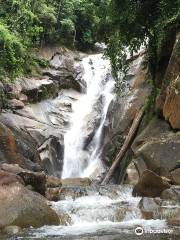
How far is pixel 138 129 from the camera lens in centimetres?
2055

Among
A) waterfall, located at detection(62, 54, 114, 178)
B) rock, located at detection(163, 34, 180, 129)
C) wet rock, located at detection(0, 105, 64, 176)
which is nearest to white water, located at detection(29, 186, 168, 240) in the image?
rock, located at detection(163, 34, 180, 129)

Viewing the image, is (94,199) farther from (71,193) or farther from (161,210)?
(161,210)

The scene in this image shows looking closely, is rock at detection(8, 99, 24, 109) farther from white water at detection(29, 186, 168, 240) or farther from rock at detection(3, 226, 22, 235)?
rock at detection(3, 226, 22, 235)

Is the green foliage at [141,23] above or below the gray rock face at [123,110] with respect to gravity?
above

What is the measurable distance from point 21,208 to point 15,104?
49.5 feet

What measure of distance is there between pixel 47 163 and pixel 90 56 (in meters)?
14.8

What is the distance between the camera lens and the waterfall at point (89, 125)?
24.2 metres

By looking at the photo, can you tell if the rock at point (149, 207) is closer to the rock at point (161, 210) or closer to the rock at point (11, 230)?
the rock at point (161, 210)

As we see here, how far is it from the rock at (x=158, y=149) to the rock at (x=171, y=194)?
9.50 ft

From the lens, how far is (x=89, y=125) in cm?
2647

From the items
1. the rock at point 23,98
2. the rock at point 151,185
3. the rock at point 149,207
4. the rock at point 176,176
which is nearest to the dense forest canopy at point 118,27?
the rock at point 23,98

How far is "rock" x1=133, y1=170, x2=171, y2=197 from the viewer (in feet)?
42.1

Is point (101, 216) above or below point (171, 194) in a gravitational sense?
below

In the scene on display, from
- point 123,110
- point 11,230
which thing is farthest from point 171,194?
point 123,110
